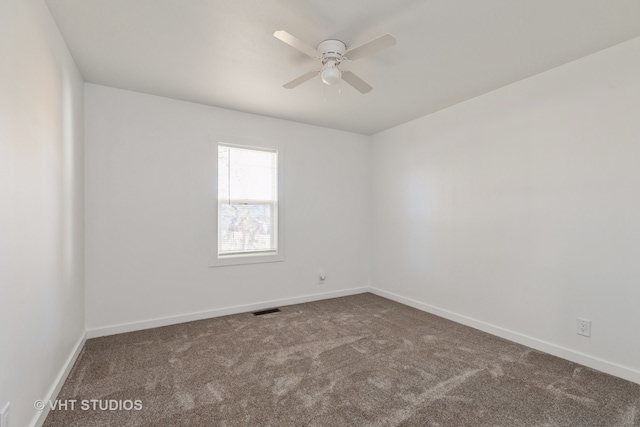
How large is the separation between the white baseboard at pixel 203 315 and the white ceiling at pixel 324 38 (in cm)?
245

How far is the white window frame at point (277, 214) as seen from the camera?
364 cm

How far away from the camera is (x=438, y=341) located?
2.95 meters

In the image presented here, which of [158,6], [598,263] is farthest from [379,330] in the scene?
[158,6]

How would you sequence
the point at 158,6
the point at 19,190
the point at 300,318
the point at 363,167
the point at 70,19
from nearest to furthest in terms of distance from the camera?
the point at 19,190 < the point at 158,6 < the point at 70,19 < the point at 300,318 < the point at 363,167

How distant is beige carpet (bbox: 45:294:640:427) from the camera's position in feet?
6.05

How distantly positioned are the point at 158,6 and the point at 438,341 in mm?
3509

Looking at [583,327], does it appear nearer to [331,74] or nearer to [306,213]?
[331,74]

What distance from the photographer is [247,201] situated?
3.91 metres

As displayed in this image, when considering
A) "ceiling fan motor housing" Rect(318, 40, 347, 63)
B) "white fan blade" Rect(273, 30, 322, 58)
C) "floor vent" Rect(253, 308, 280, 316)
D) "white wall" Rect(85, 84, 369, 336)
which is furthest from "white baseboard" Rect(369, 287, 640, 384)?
"white fan blade" Rect(273, 30, 322, 58)

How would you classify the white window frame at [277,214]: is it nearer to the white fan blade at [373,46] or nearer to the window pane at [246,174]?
the window pane at [246,174]

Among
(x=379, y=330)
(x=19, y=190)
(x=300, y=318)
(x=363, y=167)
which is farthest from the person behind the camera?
(x=363, y=167)

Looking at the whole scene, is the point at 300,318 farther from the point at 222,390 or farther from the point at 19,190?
Result: the point at 19,190

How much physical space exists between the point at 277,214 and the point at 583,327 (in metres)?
3.31

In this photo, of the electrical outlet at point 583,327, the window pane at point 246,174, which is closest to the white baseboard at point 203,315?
the window pane at point 246,174
